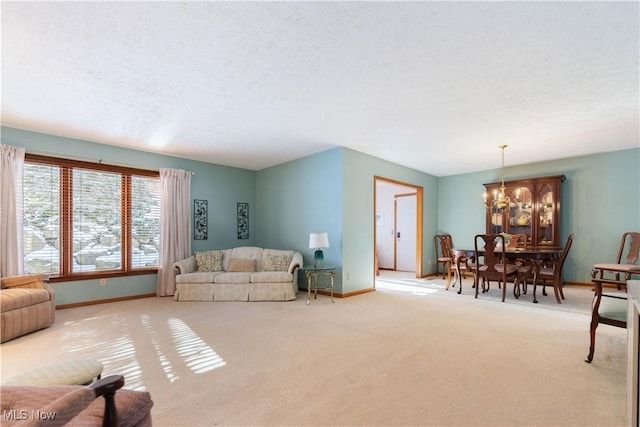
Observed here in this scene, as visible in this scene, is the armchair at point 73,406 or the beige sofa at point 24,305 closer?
the armchair at point 73,406

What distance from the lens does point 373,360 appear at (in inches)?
103

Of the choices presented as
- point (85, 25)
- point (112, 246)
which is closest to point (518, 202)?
point (85, 25)

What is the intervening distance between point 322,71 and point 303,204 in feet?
11.0

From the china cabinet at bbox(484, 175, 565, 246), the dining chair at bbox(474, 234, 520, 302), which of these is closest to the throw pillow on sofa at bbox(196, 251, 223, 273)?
the dining chair at bbox(474, 234, 520, 302)

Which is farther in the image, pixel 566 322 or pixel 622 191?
pixel 622 191

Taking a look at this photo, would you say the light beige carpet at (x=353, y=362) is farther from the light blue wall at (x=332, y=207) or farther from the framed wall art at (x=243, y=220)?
the framed wall art at (x=243, y=220)

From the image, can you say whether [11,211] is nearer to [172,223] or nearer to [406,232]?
[172,223]

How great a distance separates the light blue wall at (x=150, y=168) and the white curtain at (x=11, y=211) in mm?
234

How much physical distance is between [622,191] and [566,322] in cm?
365

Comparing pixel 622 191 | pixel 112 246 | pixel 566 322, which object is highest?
pixel 622 191

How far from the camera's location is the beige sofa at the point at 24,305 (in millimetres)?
3143

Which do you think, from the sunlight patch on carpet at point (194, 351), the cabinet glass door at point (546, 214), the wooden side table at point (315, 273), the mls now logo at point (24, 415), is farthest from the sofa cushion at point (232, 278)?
the cabinet glass door at point (546, 214)

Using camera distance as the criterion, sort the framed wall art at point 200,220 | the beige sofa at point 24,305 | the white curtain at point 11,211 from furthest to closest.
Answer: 1. the framed wall art at point 200,220
2. the white curtain at point 11,211
3. the beige sofa at point 24,305

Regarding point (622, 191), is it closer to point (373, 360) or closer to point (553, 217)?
point (553, 217)
